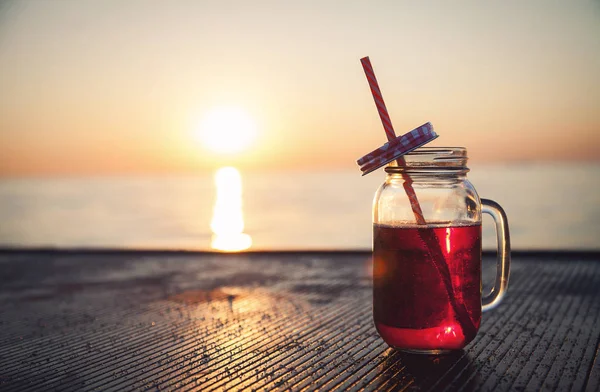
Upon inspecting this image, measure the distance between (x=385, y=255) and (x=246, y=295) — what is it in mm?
681

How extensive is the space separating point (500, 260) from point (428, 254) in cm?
23

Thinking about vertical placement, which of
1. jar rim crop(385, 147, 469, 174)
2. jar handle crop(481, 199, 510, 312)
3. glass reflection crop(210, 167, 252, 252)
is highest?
jar rim crop(385, 147, 469, 174)

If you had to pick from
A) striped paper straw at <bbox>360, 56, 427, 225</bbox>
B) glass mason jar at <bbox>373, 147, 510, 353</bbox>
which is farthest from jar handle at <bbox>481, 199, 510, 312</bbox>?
striped paper straw at <bbox>360, 56, 427, 225</bbox>

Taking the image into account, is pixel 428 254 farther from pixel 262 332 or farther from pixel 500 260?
pixel 262 332

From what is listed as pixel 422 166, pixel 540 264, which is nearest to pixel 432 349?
pixel 422 166

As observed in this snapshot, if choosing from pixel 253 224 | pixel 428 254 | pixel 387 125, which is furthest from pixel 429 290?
pixel 253 224

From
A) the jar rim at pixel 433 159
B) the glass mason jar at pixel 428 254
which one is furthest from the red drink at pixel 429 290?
the jar rim at pixel 433 159

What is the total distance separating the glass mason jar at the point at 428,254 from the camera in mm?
1130

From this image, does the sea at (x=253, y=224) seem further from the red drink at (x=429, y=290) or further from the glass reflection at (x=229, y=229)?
the red drink at (x=429, y=290)

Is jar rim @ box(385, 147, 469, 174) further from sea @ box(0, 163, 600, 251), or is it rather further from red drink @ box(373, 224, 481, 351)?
sea @ box(0, 163, 600, 251)

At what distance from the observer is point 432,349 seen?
3.72 ft

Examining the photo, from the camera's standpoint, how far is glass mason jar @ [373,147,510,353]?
1.13m

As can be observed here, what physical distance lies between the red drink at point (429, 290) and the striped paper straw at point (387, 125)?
0.04 meters

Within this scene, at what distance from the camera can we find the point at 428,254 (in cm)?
113
